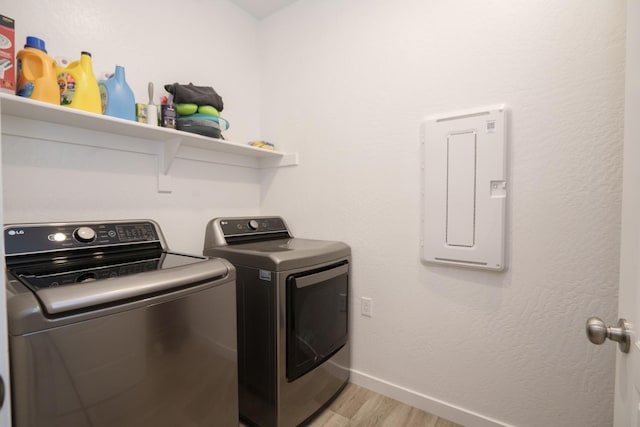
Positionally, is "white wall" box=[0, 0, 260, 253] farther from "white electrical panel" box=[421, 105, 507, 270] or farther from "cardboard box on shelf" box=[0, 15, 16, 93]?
"white electrical panel" box=[421, 105, 507, 270]

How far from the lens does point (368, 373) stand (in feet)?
6.08

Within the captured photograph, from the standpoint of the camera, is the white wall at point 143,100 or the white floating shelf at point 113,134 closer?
the white floating shelf at point 113,134

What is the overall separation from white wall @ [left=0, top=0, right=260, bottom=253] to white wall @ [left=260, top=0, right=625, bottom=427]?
0.38m

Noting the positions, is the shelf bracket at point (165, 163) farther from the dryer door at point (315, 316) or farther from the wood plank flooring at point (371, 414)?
the wood plank flooring at point (371, 414)

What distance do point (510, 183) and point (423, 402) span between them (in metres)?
1.27

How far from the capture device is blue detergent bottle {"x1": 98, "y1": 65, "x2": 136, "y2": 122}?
1.35 m

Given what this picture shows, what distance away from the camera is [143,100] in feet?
5.40

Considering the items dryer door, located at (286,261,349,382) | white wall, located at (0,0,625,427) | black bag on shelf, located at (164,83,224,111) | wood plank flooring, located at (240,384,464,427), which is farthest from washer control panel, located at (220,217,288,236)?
wood plank flooring, located at (240,384,464,427)

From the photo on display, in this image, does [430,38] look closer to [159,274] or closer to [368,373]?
[159,274]

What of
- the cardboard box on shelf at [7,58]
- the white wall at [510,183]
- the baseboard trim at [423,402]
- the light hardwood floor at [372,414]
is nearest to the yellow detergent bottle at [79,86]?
the cardboard box on shelf at [7,58]

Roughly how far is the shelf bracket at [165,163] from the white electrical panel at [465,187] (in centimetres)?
143

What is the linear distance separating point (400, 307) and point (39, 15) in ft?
7.44

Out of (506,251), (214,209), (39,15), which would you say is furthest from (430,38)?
(39,15)

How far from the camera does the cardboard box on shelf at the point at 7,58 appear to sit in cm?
105
